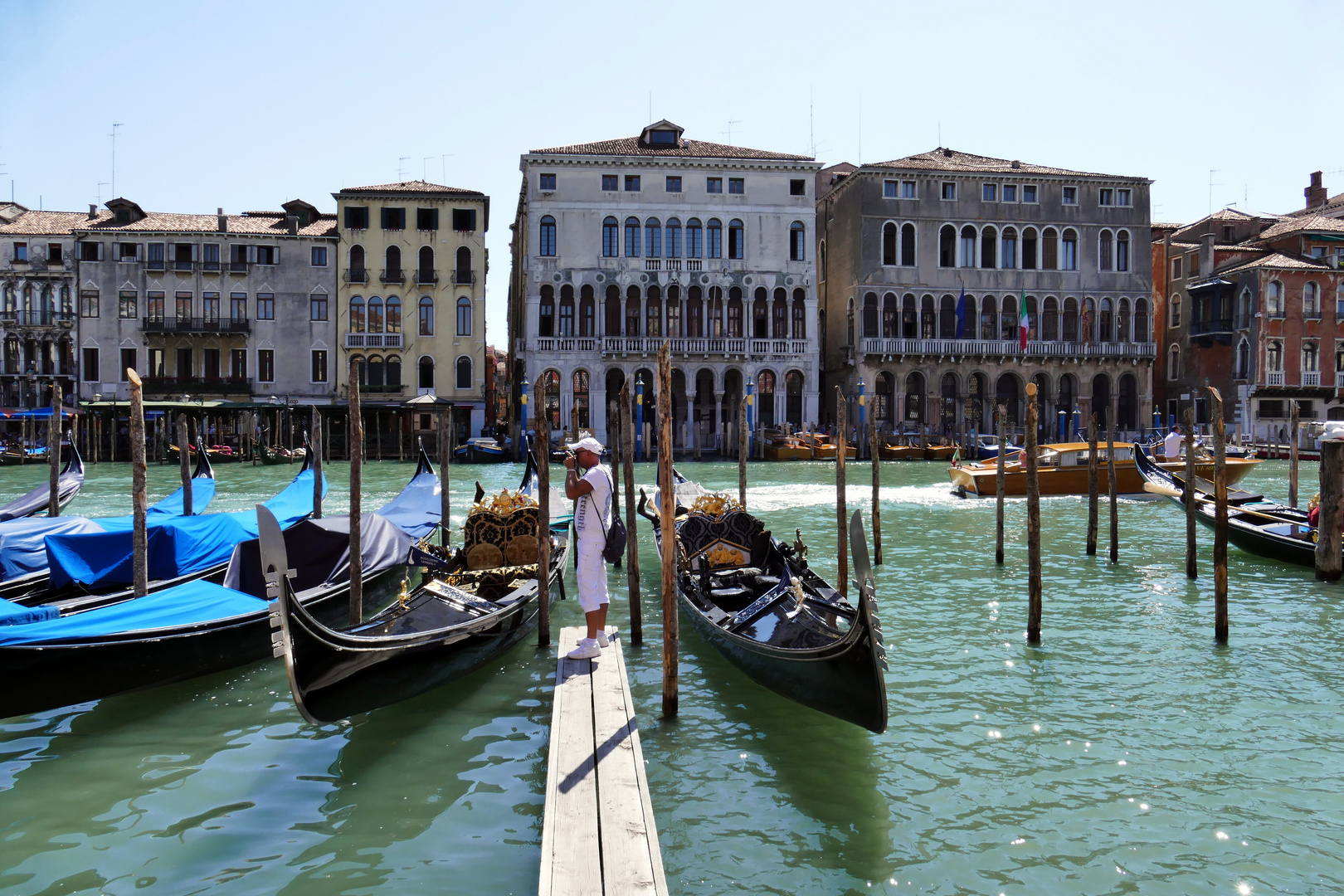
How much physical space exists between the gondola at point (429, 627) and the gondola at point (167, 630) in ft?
0.73

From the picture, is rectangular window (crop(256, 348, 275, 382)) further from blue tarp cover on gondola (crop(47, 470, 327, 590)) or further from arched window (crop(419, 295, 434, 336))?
blue tarp cover on gondola (crop(47, 470, 327, 590))

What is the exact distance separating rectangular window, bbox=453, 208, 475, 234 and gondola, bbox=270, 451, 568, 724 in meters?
21.8

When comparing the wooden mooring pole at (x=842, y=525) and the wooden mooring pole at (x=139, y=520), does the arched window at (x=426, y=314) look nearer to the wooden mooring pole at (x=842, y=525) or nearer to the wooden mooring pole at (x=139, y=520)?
the wooden mooring pole at (x=842, y=525)

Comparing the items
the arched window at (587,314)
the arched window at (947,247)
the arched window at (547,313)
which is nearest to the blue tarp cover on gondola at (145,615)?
the arched window at (547,313)

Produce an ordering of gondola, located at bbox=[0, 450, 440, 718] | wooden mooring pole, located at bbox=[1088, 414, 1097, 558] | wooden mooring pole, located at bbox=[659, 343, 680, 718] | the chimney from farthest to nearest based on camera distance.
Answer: the chimney < wooden mooring pole, located at bbox=[1088, 414, 1097, 558] < wooden mooring pole, located at bbox=[659, 343, 680, 718] < gondola, located at bbox=[0, 450, 440, 718]

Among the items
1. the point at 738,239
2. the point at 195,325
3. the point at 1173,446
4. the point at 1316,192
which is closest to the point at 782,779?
the point at 1173,446

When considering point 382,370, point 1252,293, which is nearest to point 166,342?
point 382,370

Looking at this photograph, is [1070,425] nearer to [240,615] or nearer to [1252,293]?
[1252,293]

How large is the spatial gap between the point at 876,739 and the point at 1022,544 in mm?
7216

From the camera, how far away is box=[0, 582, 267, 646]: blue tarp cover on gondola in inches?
173

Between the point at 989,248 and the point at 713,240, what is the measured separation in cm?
824

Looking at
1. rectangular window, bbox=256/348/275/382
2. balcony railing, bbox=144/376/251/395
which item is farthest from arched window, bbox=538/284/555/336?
balcony railing, bbox=144/376/251/395

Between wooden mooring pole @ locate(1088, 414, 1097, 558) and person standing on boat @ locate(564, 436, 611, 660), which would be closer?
person standing on boat @ locate(564, 436, 611, 660)

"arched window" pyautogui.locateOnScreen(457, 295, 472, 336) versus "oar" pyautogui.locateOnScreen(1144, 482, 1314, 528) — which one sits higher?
"arched window" pyautogui.locateOnScreen(457, 295, 472, 336)
